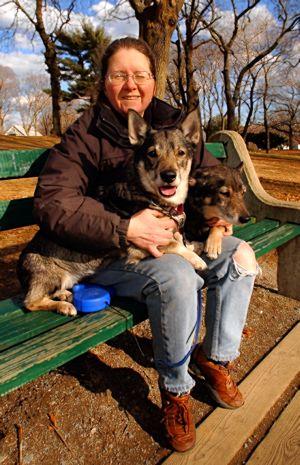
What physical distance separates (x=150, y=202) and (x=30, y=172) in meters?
1.00

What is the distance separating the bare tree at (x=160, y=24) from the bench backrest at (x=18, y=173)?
3.80 m

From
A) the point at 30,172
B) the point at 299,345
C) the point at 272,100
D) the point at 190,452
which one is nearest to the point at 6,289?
the point at 30,172

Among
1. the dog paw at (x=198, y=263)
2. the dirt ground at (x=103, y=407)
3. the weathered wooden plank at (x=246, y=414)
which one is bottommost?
the dirt ground at (x=103, y=407)

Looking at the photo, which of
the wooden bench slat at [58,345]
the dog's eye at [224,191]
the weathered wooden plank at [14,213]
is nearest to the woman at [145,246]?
the wooden bench slat at [58,345]

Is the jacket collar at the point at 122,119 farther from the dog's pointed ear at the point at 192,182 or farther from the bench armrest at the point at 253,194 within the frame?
the bench armrest at the point at 253,194

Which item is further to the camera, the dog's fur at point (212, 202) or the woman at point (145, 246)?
the dog's fur at point (212, 202)

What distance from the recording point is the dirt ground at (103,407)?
87.9 inches

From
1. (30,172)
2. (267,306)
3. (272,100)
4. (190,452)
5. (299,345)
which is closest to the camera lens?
(190,452)

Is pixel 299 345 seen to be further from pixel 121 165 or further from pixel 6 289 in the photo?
Result: pixel 6 289

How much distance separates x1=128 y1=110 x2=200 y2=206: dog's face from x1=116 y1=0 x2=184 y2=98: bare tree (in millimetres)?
3725

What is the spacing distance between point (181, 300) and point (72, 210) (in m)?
0.83

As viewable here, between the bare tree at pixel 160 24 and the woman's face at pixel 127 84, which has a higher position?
the bare tree at pixel 160 24

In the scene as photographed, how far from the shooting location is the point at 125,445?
2.28 m

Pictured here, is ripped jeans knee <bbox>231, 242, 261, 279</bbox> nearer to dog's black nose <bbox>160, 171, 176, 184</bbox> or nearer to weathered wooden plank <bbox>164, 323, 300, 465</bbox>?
dog's black nose <bbox>160, 171, 176, 184</bbox>
